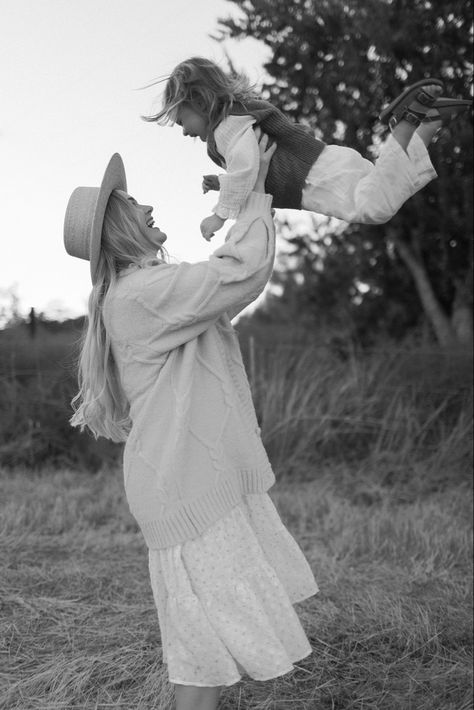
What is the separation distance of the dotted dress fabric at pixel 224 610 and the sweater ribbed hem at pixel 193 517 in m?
0.02

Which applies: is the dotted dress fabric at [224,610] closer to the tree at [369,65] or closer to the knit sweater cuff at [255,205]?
the knit sweater cuff at [255,205]

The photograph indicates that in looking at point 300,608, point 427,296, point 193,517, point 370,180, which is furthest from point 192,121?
point 427,296

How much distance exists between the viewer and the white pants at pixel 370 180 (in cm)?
204

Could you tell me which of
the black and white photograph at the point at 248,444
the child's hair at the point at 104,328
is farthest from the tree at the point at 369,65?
the child's hair at the point at 104,328

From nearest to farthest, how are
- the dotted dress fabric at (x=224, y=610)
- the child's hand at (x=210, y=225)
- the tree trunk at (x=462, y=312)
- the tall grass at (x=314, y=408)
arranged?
1. the dotted dress fabric at (x=224, y=610)
2. the child's hand at (x=210, y=225)
3. the tall grass at (x=314, y=408)
4. the tree trunk at (x=462, y=312)

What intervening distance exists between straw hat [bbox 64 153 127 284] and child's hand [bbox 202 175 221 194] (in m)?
0.22

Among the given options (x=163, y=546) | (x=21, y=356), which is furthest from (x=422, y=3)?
(x=163, y=546)

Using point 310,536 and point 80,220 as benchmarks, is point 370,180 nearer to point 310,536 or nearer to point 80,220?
point 80,220

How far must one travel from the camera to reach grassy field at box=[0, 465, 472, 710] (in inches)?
108

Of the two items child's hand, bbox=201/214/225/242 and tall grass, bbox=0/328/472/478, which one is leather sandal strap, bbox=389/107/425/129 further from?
tall grass, bbox=0/328/472/478

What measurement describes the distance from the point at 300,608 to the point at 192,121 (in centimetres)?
214

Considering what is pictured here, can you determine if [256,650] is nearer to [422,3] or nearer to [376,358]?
[376,358]

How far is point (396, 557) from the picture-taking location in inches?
175

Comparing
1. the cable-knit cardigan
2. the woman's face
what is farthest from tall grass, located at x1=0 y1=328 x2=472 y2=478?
the cable-knit cardigan
